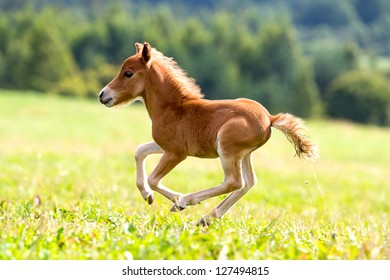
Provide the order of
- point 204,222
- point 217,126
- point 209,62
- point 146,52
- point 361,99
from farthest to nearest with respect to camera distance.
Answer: point 209,62 < point 361,99 < point 146,52 < point 217,126 < point 204,222

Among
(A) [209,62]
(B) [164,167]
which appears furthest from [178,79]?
(A) [209,62]

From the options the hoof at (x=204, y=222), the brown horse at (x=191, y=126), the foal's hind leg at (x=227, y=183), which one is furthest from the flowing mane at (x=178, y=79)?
the hoof at (x=204, y=222)

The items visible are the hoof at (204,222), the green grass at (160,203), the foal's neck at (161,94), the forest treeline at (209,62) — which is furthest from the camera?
the forest treeline at (209,62)

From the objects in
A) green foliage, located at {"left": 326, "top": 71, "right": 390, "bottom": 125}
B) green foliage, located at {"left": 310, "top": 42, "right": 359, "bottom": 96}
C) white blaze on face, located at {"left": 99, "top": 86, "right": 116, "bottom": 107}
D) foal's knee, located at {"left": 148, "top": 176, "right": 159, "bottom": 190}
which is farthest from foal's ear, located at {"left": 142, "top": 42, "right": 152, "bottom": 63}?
green foliage, located at {"left": 310, "top": 42, "right": 359, "bottom": 96}

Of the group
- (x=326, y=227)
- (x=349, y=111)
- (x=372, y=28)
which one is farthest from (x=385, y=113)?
(x=326, y=227)

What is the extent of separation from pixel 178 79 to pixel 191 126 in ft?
2.17

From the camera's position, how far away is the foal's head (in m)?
7.73

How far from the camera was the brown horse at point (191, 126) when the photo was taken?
7.07 meters

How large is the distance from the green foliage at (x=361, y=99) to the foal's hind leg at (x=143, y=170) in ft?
295

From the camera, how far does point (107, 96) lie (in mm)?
7777

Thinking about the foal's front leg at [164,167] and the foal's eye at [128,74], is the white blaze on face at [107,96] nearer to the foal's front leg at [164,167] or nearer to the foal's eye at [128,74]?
the foal's eye at [128,74]

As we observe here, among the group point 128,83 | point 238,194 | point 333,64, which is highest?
point 333,64

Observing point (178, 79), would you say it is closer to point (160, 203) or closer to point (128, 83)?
point (128, 83)

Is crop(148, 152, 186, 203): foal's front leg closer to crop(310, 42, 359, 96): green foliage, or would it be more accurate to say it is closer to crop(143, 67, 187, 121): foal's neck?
crop(143, 67, 187, 121): foal's neck
